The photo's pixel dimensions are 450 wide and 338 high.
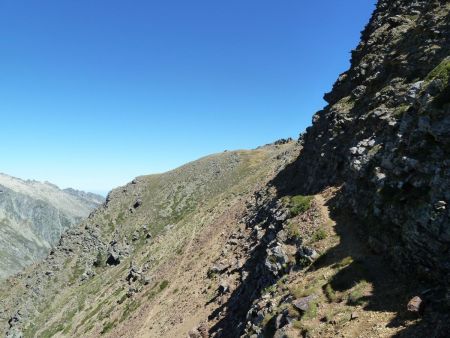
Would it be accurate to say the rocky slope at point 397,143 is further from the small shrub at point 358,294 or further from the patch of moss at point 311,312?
the patch of moss at point 311,312

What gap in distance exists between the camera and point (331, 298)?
21.6 m

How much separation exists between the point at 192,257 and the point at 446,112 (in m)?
44.2

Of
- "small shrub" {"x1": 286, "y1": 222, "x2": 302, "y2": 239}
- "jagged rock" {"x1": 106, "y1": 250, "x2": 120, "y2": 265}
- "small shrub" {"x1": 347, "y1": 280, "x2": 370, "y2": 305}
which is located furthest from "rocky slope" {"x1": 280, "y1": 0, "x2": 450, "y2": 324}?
"jagged rock" {"x1": 106, "y1": 250, "x2": 120, "y2": 265}

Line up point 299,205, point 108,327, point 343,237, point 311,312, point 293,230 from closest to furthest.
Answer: point 311,312 → point 343,237 → point 293,230 → point 299,205 → point 108,327

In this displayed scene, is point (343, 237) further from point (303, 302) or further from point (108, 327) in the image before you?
point (108, 327)

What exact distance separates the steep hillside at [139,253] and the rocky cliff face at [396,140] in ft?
66.5

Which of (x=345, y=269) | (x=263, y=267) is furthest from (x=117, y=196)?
(x=345, y=269)

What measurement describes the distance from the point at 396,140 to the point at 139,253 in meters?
74.0

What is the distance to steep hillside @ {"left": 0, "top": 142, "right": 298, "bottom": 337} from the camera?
2260 inches

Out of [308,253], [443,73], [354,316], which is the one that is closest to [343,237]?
[308,253]

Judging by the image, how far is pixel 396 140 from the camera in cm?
2719

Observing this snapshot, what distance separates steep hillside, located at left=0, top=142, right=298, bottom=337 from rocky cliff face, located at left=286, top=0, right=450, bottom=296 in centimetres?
2027

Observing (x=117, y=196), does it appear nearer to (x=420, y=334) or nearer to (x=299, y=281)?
(x=299, y=281)

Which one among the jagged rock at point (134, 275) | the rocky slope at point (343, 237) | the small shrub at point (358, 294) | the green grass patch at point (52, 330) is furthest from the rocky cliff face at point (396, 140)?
the green grass patch at point (52, 330)
